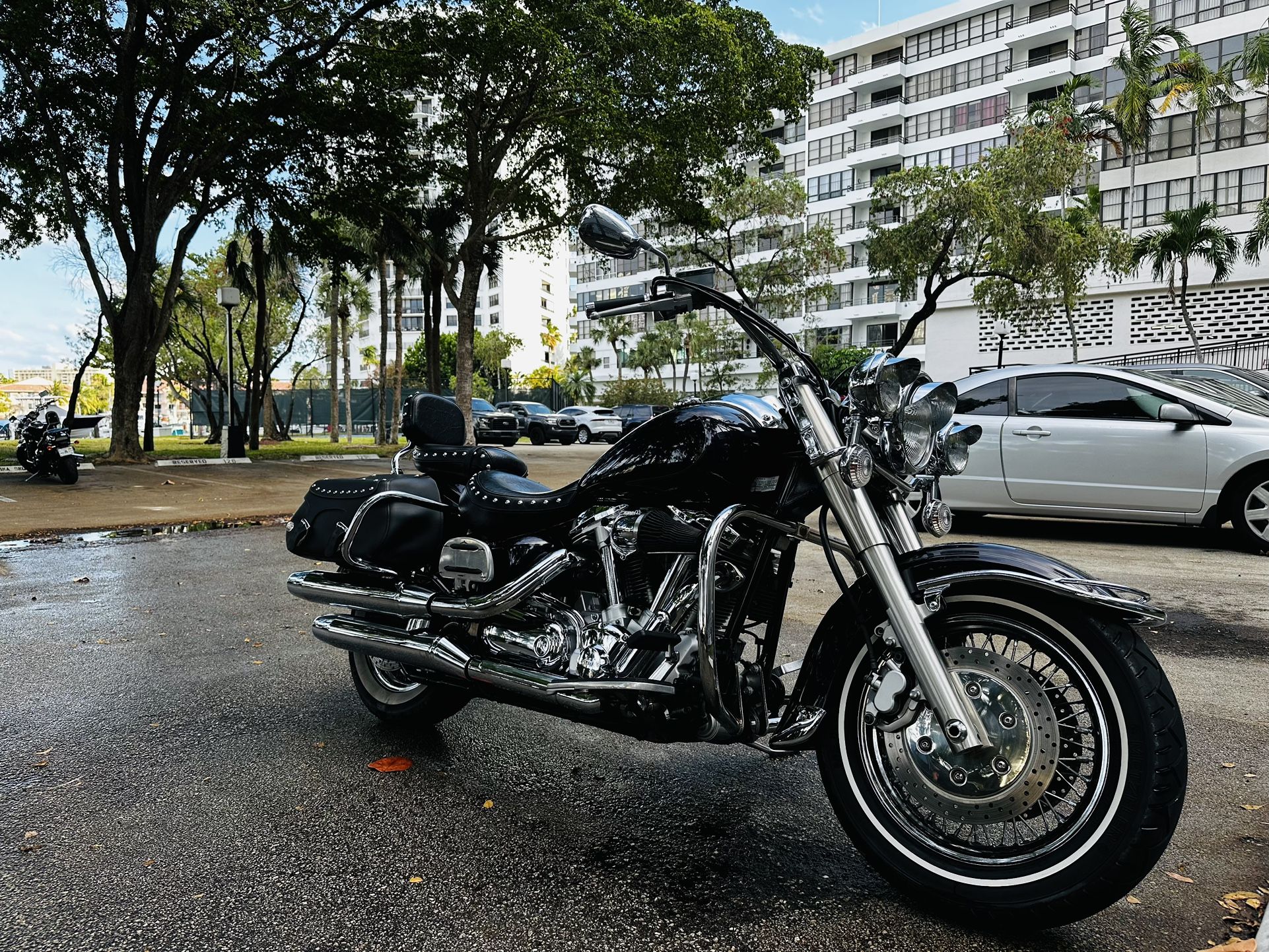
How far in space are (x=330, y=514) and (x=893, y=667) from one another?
2279 millimetres

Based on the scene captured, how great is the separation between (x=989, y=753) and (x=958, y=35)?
197 feet

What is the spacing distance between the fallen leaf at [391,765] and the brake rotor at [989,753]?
70.7 inches

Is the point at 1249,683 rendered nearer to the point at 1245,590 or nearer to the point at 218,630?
the point at 1245,590

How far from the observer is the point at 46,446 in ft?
46.5

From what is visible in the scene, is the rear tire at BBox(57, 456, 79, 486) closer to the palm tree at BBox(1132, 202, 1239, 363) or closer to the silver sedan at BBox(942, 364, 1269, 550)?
the silver sedan at BBox(942, 364, 1269, 550)

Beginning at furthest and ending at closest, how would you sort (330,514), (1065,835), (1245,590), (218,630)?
(1245,590) → (218,630) → (330,514) → (1065,835)

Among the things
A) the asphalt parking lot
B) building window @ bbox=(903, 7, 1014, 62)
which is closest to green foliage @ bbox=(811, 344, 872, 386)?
building window @ bbox=(903, 7, 1014, 62)

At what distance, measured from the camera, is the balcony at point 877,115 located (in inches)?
2158

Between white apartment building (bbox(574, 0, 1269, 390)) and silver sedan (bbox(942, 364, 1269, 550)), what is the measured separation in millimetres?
27264

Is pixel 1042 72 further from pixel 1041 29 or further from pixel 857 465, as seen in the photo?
pixel 857 465

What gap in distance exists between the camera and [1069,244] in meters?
23.6

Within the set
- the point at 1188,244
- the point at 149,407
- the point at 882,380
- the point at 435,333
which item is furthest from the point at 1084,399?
the point at 1188,244

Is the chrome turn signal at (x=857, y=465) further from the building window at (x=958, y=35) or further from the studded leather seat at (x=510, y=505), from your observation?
the building window at (x=958, y=35)

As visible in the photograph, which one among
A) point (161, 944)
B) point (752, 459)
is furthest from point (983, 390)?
point (161, 944)
